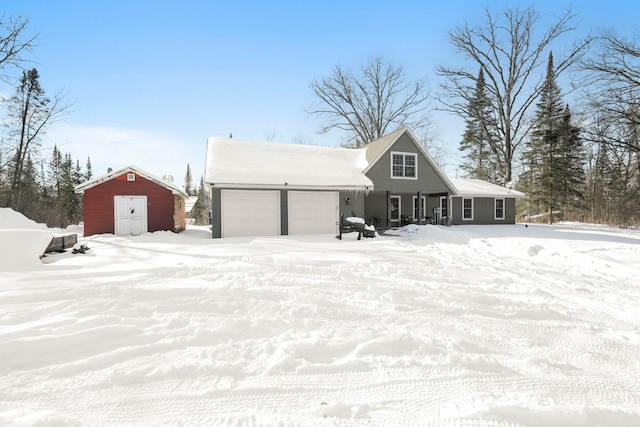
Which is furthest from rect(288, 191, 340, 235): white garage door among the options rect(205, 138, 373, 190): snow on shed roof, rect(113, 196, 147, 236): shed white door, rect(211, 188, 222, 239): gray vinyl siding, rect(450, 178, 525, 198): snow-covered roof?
rect(450, 178, 525, 198): snow-covered roof

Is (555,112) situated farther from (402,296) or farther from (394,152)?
(402,296)

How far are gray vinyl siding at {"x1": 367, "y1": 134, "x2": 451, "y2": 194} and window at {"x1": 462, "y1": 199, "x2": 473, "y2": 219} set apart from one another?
310cm

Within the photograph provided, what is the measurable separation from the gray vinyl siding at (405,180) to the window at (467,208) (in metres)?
3.10

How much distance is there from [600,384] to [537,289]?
2.74 metres

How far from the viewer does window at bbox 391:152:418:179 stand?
16625 mm

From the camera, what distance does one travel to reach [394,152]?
54.4 ft

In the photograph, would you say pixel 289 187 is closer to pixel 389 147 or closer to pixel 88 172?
pixel 389 147

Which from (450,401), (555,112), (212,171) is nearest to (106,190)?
(212,171)

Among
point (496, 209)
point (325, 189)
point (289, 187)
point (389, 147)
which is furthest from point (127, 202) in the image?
point (496, 209)

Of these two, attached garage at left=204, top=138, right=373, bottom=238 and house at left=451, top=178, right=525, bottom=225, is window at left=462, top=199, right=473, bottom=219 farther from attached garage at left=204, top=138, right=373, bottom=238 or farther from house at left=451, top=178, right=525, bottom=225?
attached garage at left=204, top=138, right=373, bottom=238

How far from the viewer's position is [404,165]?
55.2 feet

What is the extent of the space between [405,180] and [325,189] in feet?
17.9

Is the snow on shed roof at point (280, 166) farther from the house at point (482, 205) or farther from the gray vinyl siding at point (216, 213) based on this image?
the house at point (482, 205)

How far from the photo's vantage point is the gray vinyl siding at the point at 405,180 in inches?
640
